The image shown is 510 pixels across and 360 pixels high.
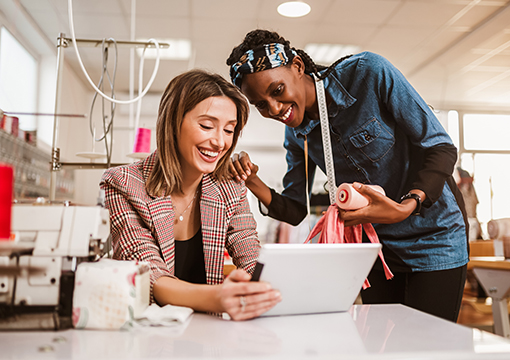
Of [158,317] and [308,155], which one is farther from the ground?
[308,155]

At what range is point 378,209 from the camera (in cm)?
112

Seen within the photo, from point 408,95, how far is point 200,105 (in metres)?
0.63

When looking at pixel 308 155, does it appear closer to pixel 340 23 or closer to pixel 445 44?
pixel 340 23

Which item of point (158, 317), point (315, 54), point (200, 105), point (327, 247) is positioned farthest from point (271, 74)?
Result: point (315, 54)

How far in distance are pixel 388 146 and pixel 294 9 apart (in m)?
2.76

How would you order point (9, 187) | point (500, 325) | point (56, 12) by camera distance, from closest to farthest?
point (9, 187)
point (500, 325)
point (56, 12)

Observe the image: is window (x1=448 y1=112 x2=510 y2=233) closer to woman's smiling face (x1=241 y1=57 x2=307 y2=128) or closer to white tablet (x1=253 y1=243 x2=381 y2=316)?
woman's smiling face (x1=241 y1=57 x2=307 y2=128)

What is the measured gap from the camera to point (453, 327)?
771 millimetres

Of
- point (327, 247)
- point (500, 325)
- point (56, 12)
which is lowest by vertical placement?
point (500, 325)

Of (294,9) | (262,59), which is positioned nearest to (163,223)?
(262,59)

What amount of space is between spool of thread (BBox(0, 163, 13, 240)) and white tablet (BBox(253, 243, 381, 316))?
43cm

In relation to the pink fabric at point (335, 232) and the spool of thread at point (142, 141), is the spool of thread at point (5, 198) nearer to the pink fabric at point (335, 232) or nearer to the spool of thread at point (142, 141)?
the pink fabric at point (335, 232)

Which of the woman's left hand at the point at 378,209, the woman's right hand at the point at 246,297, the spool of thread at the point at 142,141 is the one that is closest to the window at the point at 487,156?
the spool of thread at the point at 142,141

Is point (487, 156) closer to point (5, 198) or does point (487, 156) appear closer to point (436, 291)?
point (436, 291)
